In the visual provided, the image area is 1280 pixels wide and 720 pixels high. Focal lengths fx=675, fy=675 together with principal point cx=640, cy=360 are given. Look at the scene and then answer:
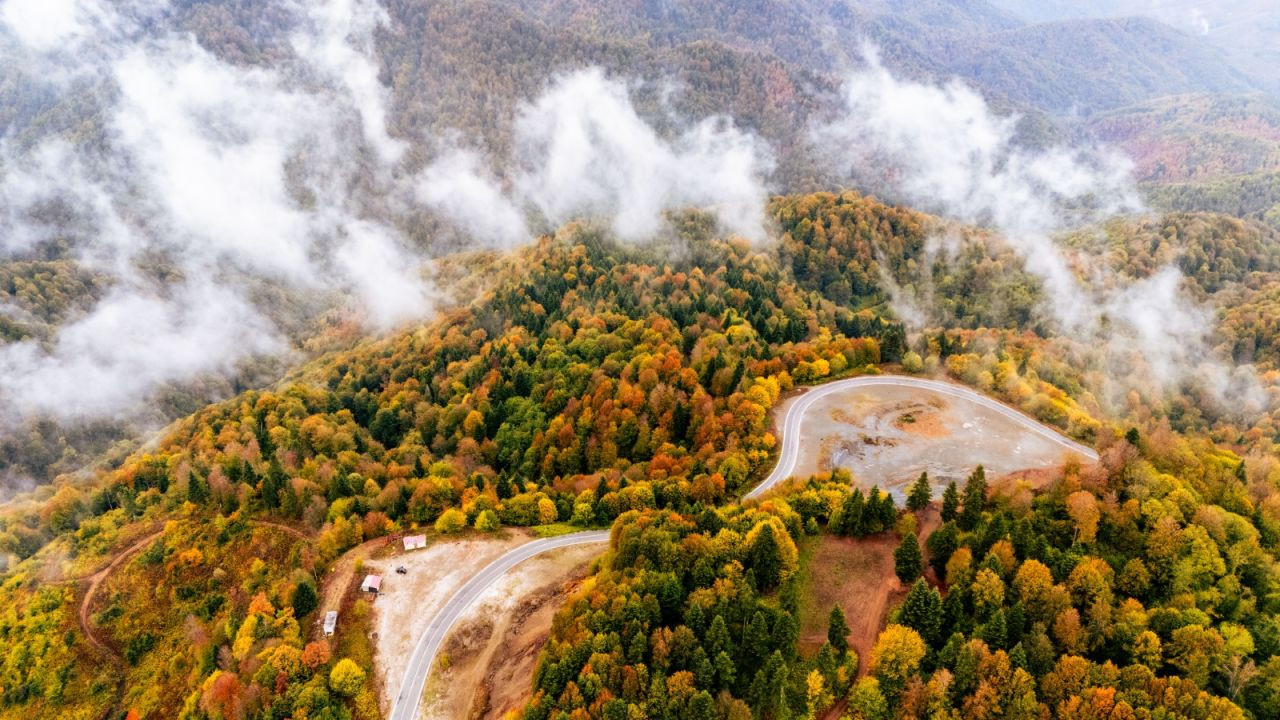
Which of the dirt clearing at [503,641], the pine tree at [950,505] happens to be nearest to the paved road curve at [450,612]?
the dirt clearing at [503,641]

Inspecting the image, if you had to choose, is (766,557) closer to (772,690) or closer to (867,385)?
(772,690)

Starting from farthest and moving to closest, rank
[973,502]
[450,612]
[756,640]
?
[450,612]
[973,502]
[756,640]

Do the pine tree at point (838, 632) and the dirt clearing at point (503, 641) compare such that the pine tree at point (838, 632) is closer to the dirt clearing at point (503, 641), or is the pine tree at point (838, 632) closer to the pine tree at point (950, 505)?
the pine tree at point (950, 505)

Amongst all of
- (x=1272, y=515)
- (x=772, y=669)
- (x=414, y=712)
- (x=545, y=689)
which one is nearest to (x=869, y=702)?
(x=772, y=669)

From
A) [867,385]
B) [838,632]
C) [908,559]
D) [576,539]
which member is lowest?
[838,632]

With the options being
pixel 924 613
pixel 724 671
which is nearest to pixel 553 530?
pixel 724 671

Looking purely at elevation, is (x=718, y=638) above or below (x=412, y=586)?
above

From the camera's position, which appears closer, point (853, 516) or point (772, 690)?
point (772, 690)
